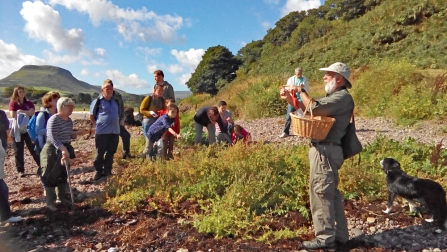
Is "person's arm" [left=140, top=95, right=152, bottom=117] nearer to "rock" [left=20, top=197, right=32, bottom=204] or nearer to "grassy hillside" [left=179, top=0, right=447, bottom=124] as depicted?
"rock" [left=20, top=197, right=32, bottom=204]

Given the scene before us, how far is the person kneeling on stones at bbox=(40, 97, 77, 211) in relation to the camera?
4.84m

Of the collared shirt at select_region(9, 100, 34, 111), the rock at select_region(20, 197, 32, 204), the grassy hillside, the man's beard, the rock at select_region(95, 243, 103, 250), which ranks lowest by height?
the rock at select_region(95, 243, 103, 250)

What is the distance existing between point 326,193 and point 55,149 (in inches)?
153

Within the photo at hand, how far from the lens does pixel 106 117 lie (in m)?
6.11

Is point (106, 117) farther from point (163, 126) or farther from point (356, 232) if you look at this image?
point (356, 232)

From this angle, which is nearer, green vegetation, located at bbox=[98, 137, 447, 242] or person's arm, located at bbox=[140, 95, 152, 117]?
green vegetation, located at bbox=[98, 137, 447, 242]

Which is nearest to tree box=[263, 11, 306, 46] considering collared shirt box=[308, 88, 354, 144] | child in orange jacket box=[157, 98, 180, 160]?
child in orange jacket box=[157, 98, 180, 160]

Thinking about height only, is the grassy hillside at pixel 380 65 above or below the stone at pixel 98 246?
above

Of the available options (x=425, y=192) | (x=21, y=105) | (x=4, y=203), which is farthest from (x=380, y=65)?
(x=4, y=203)

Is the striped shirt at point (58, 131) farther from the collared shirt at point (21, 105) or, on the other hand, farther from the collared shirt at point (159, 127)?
the collared shirt at point (21, 105)

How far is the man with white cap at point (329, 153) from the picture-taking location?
10.5 ft

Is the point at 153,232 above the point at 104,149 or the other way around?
the other way around

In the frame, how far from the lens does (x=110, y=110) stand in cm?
619

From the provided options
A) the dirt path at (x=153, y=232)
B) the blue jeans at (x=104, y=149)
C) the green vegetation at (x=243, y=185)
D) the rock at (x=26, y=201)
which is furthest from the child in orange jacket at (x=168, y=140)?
the rock at (x=26, y=201)
